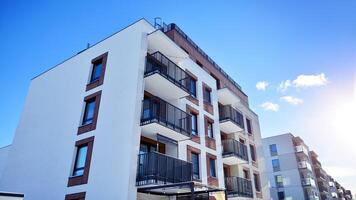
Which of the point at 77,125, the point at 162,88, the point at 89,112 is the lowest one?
the point at 77,125

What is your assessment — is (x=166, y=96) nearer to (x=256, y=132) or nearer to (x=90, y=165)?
(x=90, y=165)

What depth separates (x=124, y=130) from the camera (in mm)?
12508

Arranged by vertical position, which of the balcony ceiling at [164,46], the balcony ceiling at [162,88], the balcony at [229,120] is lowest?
the balcony ceiling at [162,88]

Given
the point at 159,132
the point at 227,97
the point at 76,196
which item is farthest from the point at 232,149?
the point at 76,196

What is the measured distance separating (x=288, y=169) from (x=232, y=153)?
29.3 m

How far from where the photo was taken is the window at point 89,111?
15.1m

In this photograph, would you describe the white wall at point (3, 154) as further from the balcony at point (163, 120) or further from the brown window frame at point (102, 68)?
the balcony at point (163, 120)

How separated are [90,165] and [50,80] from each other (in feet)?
29.8

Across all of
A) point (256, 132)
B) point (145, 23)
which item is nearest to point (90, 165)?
point (145, 23)

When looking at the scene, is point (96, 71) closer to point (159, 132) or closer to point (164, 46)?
point (164, 46)

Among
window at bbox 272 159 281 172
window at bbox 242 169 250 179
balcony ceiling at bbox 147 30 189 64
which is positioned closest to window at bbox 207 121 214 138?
balcony ceiling at bbox 147 30 189 64

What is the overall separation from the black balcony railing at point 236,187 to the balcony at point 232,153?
1.66m

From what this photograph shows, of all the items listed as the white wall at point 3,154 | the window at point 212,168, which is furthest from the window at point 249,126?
the white wall at point 3,154

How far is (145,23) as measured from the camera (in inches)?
618
